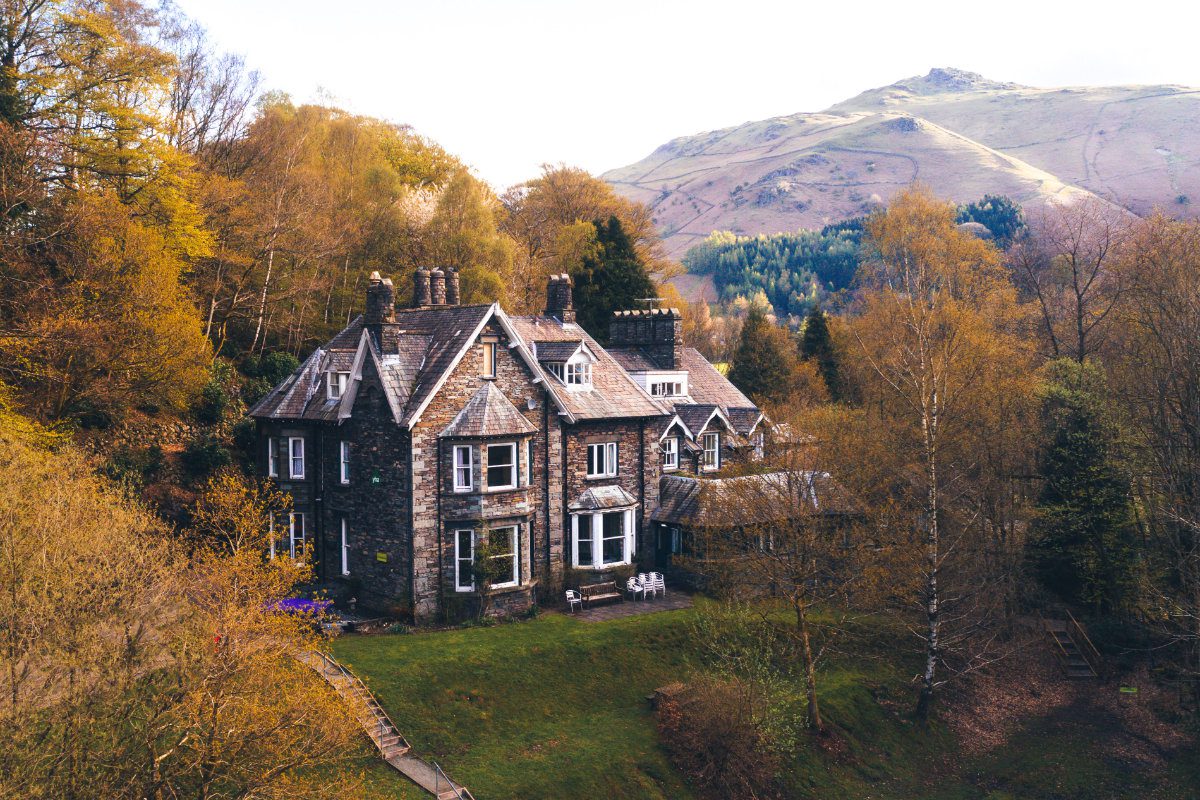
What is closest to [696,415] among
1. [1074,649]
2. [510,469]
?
[510,469]

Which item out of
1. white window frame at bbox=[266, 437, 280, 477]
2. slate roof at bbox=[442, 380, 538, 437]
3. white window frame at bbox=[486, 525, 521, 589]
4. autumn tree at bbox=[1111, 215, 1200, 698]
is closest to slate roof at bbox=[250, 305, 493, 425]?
white window frame at bbox=[266, 437, 280, 477]

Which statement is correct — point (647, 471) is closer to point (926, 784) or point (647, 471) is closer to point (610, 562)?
point (610, 562)

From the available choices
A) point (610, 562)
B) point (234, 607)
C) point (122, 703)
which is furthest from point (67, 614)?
point (610, 562)

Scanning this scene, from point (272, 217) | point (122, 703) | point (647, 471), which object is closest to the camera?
point (122, 703)

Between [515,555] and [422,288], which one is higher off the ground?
[422,288]

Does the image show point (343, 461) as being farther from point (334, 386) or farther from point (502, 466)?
point (502, 466)

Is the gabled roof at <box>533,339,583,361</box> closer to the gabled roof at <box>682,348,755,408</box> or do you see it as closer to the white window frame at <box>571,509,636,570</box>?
the white window frame at <box>571,509,636,570</box>
